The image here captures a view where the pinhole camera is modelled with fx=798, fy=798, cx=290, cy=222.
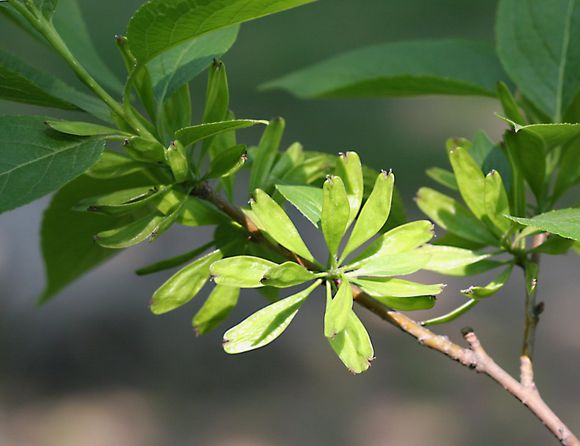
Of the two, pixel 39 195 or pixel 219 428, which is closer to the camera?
pixel 39 195

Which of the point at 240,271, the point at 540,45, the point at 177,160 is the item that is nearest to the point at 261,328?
the point at 240,271

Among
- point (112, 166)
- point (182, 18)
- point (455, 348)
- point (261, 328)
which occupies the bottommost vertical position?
point (455, 348)

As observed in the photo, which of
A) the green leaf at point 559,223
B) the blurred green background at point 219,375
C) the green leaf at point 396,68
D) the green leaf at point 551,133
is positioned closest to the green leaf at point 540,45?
the green leaf at point 396,68

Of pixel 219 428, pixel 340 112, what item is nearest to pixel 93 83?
pixel 219 428

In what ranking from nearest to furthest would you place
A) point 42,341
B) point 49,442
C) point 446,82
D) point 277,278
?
point 277,278 < point 446,82 < point 49,442 < point 42,341

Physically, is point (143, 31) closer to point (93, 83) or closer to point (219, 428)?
point (93, 83)

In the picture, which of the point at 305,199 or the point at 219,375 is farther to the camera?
the point at 219,375

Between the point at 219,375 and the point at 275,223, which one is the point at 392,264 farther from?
the point at 219,375
